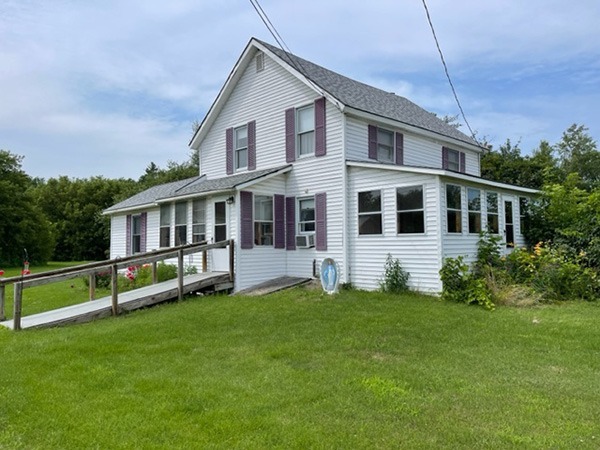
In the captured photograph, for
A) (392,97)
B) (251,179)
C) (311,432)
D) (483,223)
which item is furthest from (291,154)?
(311,432)

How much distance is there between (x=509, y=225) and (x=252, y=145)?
889cm

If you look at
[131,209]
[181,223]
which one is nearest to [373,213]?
[181,223]

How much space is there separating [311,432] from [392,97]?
57.1ft

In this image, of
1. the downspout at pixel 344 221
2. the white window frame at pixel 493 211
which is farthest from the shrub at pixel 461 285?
the downspout at pixel 344 221

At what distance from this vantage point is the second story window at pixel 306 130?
13570mm

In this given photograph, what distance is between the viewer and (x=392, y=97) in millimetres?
19016

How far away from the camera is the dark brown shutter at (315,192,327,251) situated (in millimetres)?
A: 13086

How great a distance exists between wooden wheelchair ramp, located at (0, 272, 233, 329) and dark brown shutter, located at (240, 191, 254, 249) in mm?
1118

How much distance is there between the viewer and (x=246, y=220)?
12977mm

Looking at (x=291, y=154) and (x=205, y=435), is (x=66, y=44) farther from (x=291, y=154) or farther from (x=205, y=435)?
(x=205, y=435)

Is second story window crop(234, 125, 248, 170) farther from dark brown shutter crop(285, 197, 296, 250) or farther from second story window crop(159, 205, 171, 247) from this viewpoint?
second story window crop(159, 205, 171, 247)

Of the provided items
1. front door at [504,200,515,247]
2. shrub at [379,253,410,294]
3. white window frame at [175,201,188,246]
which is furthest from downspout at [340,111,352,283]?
white window frame at [175,201,188,246]

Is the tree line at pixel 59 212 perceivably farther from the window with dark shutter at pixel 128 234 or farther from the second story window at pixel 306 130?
the second story window at pixel 306 130

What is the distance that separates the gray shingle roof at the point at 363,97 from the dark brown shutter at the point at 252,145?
8.19 ft
